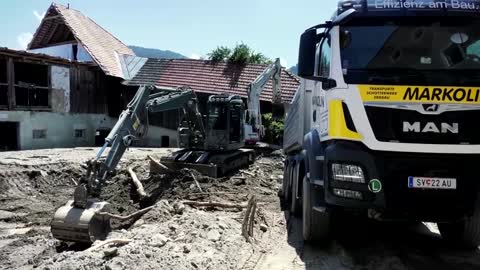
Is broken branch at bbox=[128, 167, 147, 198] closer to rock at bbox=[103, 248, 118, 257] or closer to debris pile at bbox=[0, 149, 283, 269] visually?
debris pile at bbox=[0, 149, 283, 269]

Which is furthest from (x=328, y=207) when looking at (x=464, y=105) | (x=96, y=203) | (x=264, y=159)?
(x=264, y=159)

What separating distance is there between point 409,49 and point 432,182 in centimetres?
156

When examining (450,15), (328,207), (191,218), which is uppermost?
(450,15)

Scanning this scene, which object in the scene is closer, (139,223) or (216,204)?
(139,223)

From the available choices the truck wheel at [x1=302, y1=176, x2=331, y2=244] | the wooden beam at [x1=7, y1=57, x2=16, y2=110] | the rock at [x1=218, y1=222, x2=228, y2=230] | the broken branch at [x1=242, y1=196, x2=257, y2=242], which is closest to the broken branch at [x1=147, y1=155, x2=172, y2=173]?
the broken branch at [x1=242, y1=196, x2=257, y2=242]

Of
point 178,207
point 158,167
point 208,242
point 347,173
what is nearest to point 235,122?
point 158,167

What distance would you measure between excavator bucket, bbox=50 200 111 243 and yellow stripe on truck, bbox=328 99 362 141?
434cm

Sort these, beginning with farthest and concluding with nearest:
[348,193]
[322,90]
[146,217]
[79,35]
Result: [79,35] < [146,217] < [322,90] < [348,193]

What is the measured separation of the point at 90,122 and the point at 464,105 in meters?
25.5

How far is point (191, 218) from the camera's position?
8.05 m

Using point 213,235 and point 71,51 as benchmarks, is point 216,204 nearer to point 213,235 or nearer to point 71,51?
point 213,235

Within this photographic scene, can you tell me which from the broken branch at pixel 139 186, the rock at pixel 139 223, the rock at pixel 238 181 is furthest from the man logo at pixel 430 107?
the rock at pixel 238 181

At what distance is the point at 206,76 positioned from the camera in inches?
1191

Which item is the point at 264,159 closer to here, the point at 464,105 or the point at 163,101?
the point at 163,101
